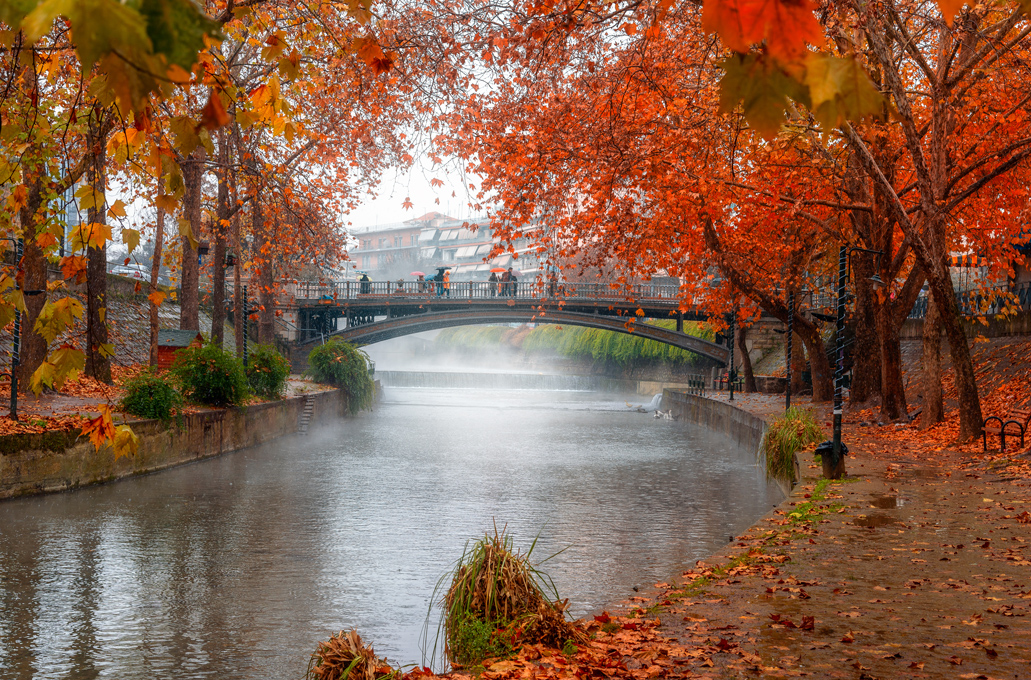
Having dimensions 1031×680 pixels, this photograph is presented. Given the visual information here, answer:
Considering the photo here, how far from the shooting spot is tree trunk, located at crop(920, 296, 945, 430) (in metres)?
15.9

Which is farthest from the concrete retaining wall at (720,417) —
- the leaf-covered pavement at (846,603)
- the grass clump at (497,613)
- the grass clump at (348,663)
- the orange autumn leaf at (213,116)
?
the orange autumn leaf at (213,116)

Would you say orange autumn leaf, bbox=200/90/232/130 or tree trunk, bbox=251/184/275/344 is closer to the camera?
orange autumn leaf, bbox=200/90/232/130

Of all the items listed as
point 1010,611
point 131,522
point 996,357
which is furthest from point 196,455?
point 996,357

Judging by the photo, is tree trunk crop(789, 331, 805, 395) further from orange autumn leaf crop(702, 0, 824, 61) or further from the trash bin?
orange autumn leaf crop(702, 0, 824, 61)

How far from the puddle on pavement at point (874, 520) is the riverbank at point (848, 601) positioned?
0.10 feet

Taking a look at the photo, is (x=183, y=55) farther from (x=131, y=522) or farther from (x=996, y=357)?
(x=996, y=357)

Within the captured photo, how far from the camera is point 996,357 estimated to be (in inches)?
866

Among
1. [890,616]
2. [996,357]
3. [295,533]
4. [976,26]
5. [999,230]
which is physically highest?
[976,26]

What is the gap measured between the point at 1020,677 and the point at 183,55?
4.57 meters

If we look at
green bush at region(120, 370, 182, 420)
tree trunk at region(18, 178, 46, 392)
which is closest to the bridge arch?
tree trunk at region(18, 178, 46, 392)

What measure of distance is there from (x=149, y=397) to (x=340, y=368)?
14.7 meters

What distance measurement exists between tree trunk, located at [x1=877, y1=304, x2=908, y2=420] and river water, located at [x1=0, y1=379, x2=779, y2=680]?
3045mm

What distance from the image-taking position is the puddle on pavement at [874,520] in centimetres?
852

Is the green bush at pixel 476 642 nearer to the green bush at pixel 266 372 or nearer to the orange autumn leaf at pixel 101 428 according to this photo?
the orange autumn leaf at pixel 101 428
